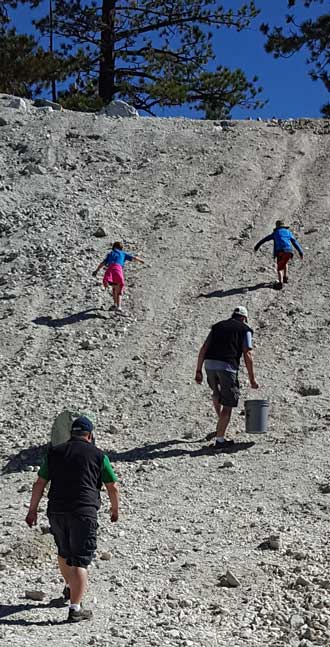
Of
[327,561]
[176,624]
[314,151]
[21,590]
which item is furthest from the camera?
[314,151]

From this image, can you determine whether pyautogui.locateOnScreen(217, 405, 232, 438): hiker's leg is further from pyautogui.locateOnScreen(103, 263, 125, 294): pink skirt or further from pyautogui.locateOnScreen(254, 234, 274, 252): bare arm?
pyautogui.locateOnScreen(254, 234, 274, 252): bare arm

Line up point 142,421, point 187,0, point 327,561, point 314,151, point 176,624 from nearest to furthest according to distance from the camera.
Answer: point 176,624 < point 327,561 < point 142,421 < point 314,151 < point 187,0

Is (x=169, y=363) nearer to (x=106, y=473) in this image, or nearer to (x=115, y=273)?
(x=115, y=273)

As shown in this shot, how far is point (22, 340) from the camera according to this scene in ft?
48.9

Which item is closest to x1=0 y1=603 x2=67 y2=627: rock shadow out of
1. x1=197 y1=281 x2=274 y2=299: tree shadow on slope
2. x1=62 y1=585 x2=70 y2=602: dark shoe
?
x1=62 y1=585 x2=70 y2=602: dark shoe

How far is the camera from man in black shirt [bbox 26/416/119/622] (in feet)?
22.5

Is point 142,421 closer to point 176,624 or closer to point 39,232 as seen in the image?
point 176,624

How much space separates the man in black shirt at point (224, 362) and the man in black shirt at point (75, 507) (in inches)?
181

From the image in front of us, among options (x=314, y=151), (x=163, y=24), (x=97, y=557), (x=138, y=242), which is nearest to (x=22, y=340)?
(x=138, y=242)

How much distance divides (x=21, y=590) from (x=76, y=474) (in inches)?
51.8

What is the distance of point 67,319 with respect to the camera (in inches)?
614

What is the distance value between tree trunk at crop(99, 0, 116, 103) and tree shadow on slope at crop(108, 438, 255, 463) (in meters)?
19.6

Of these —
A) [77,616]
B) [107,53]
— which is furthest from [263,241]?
[107,53]

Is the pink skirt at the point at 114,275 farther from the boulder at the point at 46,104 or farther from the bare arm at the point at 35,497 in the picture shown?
the boulder at the point at 46,104
